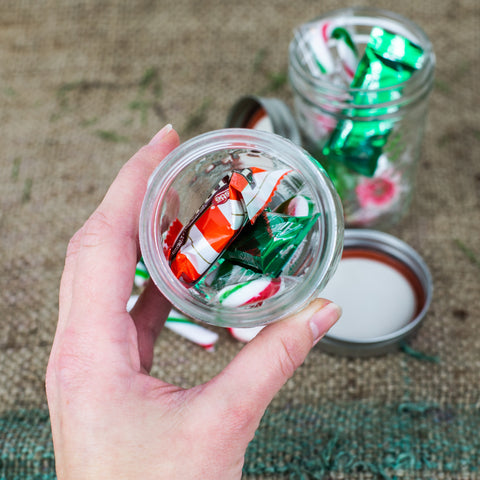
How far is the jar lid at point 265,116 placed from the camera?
0.84 meters

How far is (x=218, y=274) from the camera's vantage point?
589 millimetres

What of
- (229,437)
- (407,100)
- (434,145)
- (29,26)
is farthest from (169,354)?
(29,26)

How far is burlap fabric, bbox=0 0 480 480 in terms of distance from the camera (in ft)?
2.37

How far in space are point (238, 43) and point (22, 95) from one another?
1.38ft

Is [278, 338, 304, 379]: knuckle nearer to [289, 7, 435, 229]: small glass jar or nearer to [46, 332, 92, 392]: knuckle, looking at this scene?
[46, 332, 92, 392]: knuckle

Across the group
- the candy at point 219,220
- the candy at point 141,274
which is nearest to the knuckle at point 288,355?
the candy at point 219,220

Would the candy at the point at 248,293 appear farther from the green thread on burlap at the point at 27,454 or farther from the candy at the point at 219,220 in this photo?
the green thread on burlap at the point at 27,454

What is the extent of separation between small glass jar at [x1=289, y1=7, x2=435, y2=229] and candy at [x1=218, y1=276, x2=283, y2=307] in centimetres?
32

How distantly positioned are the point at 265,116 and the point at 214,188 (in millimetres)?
346

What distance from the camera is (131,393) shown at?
1.66 feet

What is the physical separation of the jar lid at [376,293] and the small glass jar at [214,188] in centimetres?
23

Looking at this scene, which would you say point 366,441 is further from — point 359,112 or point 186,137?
point 186,137

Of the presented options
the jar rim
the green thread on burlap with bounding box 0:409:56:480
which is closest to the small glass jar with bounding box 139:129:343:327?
the jar rim

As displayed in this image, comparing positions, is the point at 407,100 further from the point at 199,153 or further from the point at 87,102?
the point at 87,102
